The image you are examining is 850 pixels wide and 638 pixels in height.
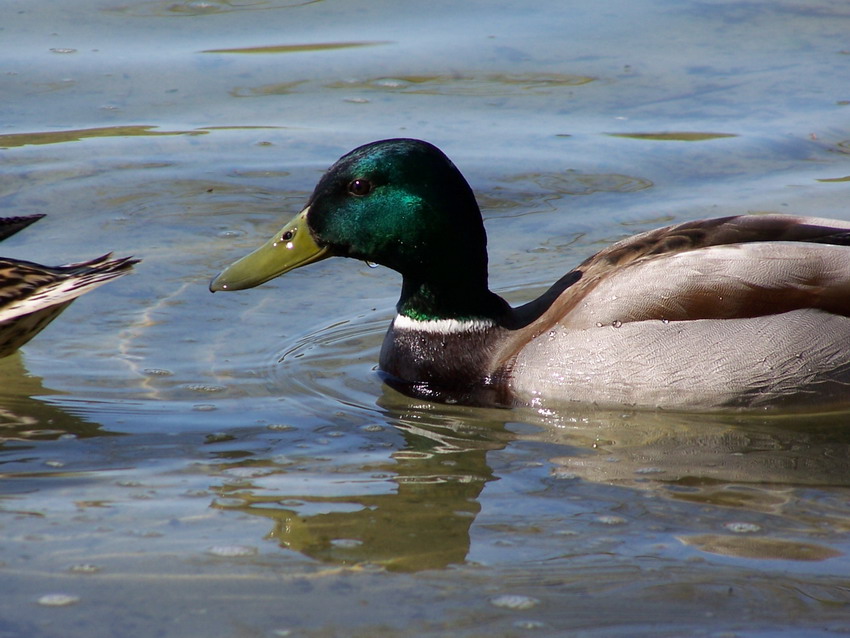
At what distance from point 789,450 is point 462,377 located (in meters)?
1.59

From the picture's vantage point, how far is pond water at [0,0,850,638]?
4.41 m

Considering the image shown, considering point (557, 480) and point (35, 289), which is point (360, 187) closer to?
point (35, 289)

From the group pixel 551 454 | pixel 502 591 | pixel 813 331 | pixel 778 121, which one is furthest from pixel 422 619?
pixel 778 121

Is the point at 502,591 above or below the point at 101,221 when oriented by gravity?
below

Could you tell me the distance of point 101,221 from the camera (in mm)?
8453

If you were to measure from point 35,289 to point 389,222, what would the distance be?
1.67 meters

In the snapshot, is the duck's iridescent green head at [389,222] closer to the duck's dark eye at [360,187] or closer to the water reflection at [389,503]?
the duck's dark eye at [360,187]

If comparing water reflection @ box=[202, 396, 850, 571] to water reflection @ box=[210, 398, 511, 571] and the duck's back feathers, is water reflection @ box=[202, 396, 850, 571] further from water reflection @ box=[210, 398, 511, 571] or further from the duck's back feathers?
the duck's back feathers

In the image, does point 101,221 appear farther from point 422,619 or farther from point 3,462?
point 422,619

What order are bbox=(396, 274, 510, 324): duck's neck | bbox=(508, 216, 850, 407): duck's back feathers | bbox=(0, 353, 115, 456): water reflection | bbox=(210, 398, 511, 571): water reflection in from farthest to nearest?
1. bbox=(396, 274, 510, 324): duck's neck
2. bbox=(508, 216, 850, 407): duck's back feathers
3. bbox=(0, 353, 115, 456): water reflection
4. bbox=(210, 398, 511, 571): water reflection

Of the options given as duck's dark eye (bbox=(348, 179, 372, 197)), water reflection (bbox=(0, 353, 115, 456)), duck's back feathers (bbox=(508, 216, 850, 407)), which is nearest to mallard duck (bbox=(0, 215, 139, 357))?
water reflection (bbox=(0, 353, 115, 456))

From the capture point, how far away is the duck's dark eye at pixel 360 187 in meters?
6.48

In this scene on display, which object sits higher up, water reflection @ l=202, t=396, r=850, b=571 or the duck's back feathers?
the duck's back feathers

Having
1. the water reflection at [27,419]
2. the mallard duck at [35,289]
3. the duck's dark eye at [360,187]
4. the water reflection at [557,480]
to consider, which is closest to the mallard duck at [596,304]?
the duck's dark eye at [360,187]
